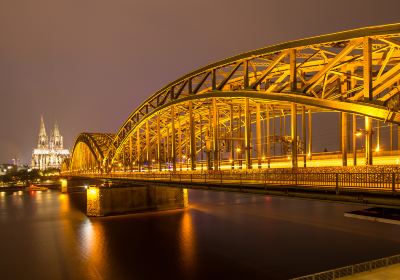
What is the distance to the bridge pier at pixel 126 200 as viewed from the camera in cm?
5478

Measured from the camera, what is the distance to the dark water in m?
28.6

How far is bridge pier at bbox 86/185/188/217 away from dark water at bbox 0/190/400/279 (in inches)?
71.7

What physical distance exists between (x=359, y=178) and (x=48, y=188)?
139 meters

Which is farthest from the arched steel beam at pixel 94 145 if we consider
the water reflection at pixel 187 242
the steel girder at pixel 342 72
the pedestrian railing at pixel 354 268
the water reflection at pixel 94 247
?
the pedestrian railing at pixel 354 268

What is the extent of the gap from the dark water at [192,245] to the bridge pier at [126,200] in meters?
1.82

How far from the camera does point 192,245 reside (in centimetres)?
3644

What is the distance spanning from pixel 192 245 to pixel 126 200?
21.6m

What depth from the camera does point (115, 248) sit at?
3675 centimetres

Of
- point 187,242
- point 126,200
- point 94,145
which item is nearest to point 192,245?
point 187,242

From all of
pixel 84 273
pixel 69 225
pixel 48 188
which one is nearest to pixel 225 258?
pixel 84 273

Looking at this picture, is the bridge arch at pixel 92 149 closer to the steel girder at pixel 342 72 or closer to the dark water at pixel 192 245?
the dark water at pixel 192 245

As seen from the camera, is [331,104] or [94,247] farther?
[94,247]

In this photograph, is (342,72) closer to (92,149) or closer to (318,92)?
(318,92)

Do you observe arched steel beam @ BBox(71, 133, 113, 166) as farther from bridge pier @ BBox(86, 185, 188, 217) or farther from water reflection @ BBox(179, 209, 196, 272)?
water reflection @ BBox(179, 209, 196, 272)
